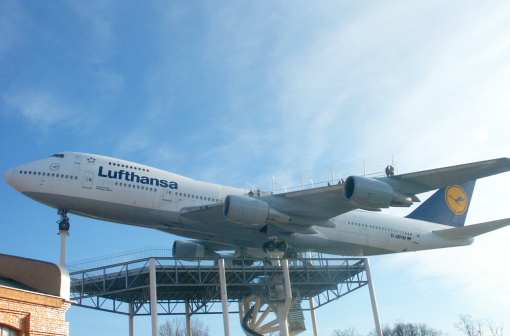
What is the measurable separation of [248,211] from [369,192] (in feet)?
26.1

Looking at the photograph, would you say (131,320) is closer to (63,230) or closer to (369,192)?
(63,230)

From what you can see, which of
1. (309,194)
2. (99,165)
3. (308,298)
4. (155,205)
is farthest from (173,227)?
(308,298)

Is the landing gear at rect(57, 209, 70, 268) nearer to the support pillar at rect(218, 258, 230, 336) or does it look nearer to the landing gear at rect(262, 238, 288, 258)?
the support pillar at rect(218, 258, 230, 336)

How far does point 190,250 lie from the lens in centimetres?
4762

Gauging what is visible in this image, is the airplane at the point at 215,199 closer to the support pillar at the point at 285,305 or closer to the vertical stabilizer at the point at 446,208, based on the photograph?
the support pillar at the point at 285,305

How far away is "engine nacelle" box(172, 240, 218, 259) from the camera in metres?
47.5

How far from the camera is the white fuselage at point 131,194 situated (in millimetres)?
36156

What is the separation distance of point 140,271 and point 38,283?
2011 centimetres

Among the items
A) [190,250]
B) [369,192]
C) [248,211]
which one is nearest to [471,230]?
[369,192]

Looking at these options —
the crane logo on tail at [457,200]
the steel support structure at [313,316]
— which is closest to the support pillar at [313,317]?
the steel support structure at [313,316]

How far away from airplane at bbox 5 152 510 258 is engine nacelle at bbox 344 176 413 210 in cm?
6

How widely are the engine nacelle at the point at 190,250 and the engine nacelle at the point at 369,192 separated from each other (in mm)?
18584

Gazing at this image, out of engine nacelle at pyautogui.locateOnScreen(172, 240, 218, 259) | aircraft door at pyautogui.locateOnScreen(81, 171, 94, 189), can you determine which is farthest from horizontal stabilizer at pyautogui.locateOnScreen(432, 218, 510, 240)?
aircraft door at pyautogui.locateOnScreen(81, 171, 94, 189)

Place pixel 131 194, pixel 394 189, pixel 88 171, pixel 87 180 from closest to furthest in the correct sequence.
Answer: pixel 394 189
pixel 87 180
pixel 88 171
pixel 131 194
